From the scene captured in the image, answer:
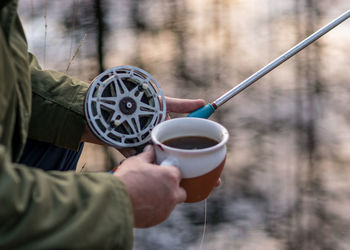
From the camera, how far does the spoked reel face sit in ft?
3.64

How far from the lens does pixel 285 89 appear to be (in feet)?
6.84

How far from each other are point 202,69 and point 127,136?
1.14m

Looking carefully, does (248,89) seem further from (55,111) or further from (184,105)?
(55,111)

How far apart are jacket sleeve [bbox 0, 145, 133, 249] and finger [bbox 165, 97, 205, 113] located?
1.64 feet

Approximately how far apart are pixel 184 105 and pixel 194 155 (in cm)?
37

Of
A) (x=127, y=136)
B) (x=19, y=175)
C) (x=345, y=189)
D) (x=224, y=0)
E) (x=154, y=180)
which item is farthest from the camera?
(x=224, y=0)

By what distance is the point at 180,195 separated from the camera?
3.21 ft

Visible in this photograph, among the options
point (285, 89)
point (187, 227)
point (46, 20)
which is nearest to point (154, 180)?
point (187, 227)

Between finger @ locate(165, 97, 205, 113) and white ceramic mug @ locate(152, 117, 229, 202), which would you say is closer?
white ceramic mug @ locate(152, 117, 229, 202)

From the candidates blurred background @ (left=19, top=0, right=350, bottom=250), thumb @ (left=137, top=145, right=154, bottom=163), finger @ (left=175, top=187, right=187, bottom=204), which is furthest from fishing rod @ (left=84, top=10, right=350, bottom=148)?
blurred background @ (left=19, top=0, right=350, bottom=250)

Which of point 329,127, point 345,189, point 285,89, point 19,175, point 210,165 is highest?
point 19,175

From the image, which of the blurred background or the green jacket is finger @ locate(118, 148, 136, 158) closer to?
the green jacket

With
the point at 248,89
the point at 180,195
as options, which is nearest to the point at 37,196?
the point at 180,195

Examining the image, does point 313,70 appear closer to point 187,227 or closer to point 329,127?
point 329,127
